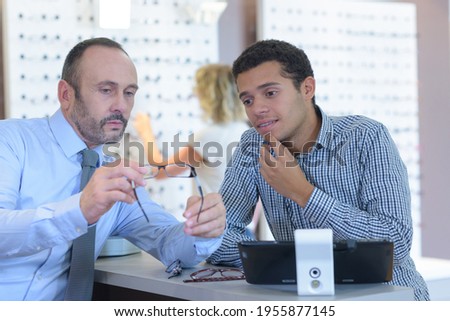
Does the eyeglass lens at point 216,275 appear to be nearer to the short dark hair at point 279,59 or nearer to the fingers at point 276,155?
the fingers at point 276,155

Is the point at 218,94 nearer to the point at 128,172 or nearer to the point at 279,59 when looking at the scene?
the point at 279,59

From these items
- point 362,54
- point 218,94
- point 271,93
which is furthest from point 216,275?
point 362,54

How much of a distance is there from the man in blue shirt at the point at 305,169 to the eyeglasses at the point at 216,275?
152mm

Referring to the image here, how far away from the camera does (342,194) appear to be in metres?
2.27

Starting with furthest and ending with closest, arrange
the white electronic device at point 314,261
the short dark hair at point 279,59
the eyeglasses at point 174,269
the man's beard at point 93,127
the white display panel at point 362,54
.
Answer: the white display panel at point 362,54, the short dark hair at point 279,59, the man's beard at point 93,127, the eyeglasses at point 174,269, the white electronic device at point 314,261

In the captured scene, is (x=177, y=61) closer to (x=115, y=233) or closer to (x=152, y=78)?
(x=152, y=78)

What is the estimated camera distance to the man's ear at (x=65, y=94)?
2.32 meters

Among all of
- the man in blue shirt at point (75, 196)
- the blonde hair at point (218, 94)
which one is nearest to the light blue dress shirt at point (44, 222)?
the man in blue shirt at point (75, 196)

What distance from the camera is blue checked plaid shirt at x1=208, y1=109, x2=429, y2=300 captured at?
82.0 inches

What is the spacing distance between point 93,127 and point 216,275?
0.62 metres

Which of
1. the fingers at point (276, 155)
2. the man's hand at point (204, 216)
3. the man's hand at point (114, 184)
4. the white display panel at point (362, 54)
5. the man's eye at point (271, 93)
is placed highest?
the white display panel at point (362, 54)

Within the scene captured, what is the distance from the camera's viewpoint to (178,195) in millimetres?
4570

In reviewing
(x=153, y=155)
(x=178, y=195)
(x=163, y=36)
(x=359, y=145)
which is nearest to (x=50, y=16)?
(x=163, y=36)
